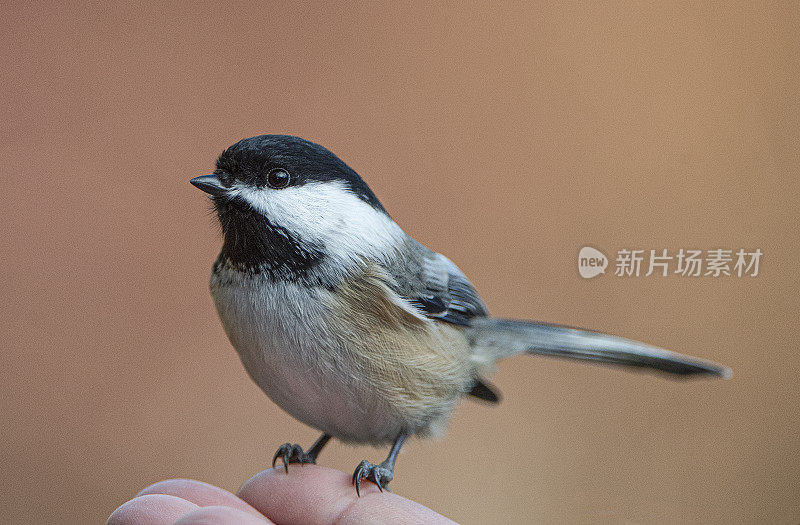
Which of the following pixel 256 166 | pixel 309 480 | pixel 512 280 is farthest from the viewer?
pixel 512 280

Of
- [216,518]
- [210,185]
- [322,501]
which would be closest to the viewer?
[216,518]

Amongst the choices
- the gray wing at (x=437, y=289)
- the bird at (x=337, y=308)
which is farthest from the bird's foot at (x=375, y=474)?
the gray wing at (x=437, y=289)

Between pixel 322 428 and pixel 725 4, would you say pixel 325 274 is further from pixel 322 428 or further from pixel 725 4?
pixel 725 4

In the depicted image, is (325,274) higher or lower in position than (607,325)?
lower

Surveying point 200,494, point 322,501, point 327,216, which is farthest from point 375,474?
point 327,216

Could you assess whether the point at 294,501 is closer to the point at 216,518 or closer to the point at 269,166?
the point at 216,518

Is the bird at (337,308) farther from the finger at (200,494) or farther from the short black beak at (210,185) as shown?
the finger at (200,494)

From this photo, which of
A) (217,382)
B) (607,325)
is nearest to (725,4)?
(607,325)

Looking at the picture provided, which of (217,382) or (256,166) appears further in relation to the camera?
(217,382)

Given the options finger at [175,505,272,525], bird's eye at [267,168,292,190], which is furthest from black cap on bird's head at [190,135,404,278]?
finger at [175,505,272,525]
